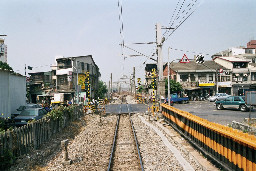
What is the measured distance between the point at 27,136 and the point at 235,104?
2267cm

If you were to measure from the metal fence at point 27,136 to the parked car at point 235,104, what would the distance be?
64.7ft

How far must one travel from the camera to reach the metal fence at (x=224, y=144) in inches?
231

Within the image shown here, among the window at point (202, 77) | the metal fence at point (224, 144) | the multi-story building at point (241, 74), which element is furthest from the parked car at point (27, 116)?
the multi-story building at point (241, 74)

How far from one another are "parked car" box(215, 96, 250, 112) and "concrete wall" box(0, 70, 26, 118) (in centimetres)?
2259

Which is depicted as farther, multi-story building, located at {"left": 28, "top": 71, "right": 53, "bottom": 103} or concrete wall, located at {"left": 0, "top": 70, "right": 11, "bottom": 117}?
multi-story building, located at {"left": 28, "top": 71, "right": 53, "bottom": 103}

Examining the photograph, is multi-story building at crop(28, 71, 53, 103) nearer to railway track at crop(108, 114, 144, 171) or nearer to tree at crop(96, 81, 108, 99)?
tree at crop(96, 81, 108, 99)

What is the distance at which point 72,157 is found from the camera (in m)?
9.44

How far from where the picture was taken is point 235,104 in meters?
25.1

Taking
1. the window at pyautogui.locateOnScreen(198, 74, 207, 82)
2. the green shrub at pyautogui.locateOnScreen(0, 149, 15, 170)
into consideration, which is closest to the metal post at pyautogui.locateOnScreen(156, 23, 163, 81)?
the green shrub at pyautogui.locateOnScreen(0, 149, 15, 170)

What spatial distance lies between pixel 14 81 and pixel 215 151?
1993cm

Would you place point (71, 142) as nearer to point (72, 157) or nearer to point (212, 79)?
point (72, 157)

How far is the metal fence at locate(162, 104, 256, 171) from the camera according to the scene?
5867 millimetres

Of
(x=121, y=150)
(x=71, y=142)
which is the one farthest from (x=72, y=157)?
(x=71, y=142)

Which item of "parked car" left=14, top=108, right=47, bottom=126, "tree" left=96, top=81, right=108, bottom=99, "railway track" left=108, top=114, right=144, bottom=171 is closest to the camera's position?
"railway track" left=108, top=114, right=144, bottom=171
